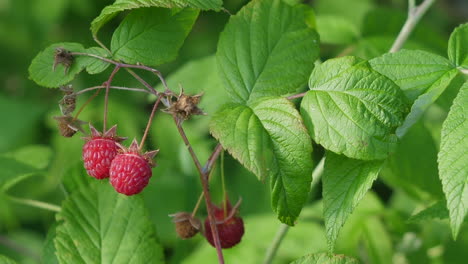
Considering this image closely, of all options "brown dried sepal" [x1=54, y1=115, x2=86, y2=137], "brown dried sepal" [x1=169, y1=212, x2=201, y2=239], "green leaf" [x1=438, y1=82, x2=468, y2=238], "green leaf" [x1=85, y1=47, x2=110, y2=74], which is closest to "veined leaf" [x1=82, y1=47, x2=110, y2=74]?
"green leaf" [x1=85, y1=47, x2=110, y2=74]

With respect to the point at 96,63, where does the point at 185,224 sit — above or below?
below

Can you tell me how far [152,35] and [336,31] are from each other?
94cm

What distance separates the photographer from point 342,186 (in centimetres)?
131

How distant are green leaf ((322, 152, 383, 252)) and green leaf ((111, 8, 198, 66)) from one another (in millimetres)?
420

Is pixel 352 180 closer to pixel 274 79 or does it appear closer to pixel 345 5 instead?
pixel 274 79

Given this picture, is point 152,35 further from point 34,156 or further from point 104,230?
point 34,156

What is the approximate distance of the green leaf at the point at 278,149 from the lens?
126 centimetres

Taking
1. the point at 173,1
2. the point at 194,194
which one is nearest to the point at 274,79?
the point at 173,1

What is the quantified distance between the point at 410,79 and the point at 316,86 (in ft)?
0.59

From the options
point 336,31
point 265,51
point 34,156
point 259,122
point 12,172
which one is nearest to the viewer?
point 259,122

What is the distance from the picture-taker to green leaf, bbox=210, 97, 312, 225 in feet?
4.15

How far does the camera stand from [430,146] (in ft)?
6.75

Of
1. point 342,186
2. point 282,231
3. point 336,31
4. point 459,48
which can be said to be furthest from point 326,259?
point 336,31

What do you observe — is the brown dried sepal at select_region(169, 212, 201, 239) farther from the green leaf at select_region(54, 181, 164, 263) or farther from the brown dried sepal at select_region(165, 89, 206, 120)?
the brown dried sepal at select_region(165, 89, 206, 120)
